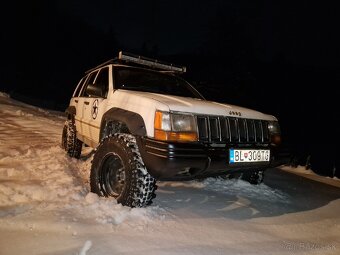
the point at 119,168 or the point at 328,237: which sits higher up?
the point at 119,168

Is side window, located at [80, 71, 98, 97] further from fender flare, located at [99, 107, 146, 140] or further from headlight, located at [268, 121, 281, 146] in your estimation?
headlight, located at [268, 121, 281, 146]

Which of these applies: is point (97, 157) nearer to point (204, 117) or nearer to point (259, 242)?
point (204, 117)

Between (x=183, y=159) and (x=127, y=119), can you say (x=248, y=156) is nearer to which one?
(x=183, y=159)

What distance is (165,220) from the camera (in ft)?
11.4

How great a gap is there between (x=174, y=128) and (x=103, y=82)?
2053 millimetres

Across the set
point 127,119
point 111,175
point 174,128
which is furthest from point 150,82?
point 174,128

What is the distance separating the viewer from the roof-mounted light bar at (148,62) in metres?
4.99

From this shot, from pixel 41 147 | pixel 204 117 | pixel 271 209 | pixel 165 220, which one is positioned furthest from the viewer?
pixel 41 147

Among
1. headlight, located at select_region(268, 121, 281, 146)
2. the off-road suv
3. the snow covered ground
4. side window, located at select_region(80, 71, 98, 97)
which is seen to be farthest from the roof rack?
headlight, located at select_region(268, 121, 281, 146)

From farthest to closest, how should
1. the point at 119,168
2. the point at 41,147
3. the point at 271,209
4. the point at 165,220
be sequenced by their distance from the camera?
the point at 41,147 < the point at 271,209 < the point at 119,168 < the point at 165,220

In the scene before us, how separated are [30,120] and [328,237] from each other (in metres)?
9.05

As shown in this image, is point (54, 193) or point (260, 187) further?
point (260, 187)

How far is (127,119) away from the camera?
381 centimetres

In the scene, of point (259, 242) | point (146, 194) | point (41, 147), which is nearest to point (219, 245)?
point (259, 242)
